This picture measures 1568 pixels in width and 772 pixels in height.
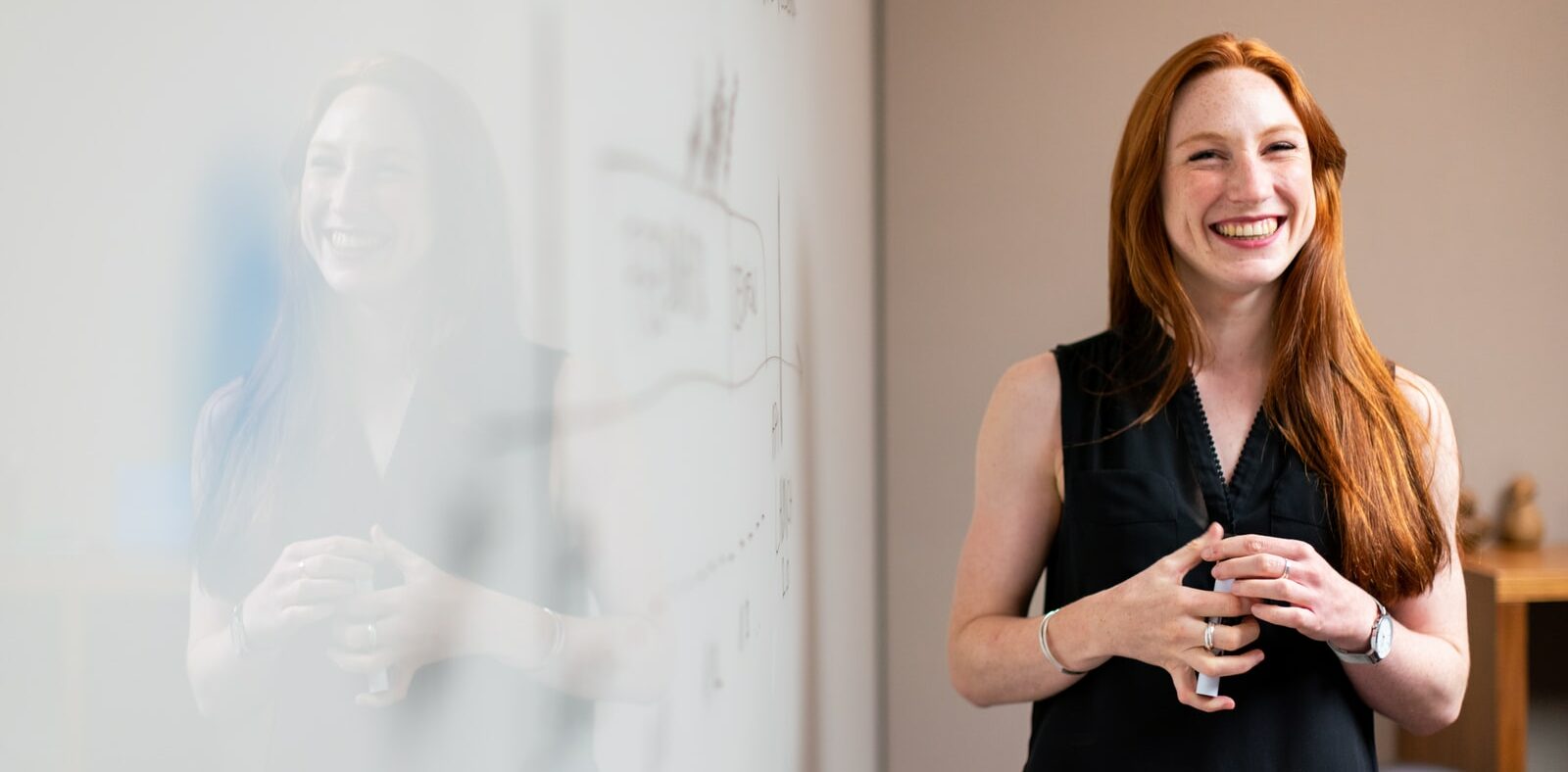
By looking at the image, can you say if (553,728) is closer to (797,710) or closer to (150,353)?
(150,353)

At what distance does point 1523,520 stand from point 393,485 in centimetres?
301

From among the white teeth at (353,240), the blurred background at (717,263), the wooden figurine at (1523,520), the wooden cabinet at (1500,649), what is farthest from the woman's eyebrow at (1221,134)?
the wooden figurine at (1523,520)

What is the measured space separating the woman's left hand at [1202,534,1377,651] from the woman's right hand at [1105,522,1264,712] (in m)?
0.02

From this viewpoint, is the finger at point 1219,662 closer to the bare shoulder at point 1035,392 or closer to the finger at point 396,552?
the bare shoulder at point 1035,392

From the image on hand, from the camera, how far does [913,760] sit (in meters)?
2.71

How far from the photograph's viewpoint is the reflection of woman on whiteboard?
228 mm

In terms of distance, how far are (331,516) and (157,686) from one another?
0.06m

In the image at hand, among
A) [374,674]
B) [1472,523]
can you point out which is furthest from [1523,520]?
[374,674]

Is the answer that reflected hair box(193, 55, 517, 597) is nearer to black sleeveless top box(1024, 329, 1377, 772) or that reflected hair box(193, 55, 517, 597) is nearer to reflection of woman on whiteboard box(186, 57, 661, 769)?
reflection of woman on whiteboard box(186, 57, 661, 769)

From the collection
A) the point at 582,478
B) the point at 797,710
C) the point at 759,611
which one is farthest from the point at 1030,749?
the point at 582,478

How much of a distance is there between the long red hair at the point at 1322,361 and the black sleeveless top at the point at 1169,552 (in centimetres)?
3

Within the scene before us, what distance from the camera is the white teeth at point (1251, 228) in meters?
1.36

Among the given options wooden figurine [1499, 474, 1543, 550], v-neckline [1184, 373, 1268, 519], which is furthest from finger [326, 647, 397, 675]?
wooden figurine [1499, 474, 1543, 550]

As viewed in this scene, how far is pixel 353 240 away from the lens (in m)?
0.26
